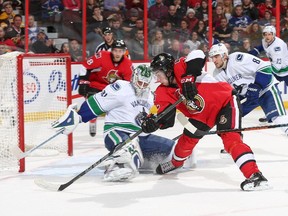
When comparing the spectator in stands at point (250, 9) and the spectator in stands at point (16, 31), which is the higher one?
the spectator in stands at point (250, 9)

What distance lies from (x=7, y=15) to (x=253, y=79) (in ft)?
11.2

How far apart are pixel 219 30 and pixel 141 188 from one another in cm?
453

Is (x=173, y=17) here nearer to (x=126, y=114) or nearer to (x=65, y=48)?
(x=65, y=48)

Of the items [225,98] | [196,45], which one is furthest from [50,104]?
[196,45]

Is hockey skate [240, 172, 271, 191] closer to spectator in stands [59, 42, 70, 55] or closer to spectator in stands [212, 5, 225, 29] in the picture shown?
spectator in stands [59, 42, 70, 55]

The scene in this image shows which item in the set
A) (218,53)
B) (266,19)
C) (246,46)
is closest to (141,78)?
(218,53)

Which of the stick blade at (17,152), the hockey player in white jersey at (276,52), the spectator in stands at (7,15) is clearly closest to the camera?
the stick blade at (17,152)

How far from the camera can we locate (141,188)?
4.38 m

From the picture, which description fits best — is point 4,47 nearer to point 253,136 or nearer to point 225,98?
point 253,136

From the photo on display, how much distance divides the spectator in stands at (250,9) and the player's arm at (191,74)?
4.71 metres

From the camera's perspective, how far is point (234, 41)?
342 inches

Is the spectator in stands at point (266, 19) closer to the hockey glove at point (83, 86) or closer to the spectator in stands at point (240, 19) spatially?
the spectator in stands at point (240, 19)

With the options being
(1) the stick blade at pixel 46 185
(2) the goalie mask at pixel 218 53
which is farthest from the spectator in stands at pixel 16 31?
(1) the stick blade at pixel 46 185

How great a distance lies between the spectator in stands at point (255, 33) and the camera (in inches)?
345
